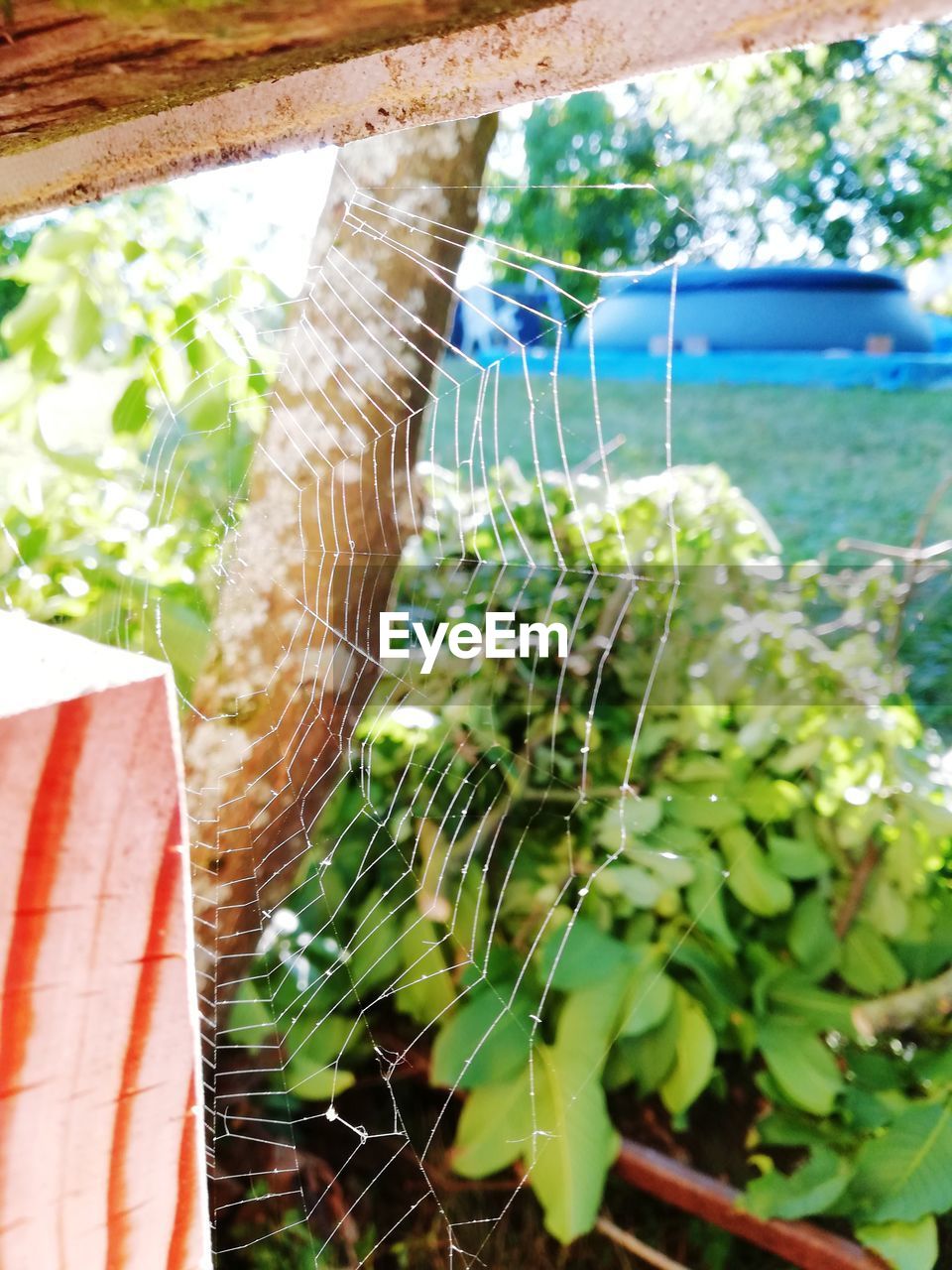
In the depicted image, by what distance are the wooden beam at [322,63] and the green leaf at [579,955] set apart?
0.78 meters

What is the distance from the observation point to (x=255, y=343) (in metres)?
0.95

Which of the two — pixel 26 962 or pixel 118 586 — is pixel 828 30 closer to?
pixel 26 962

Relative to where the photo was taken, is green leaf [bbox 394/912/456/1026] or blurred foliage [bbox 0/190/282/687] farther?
green leaf [bbox 394/912/456/1026]

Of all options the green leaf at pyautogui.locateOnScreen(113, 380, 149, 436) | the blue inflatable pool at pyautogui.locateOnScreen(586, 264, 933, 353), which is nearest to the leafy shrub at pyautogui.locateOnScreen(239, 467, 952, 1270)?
the green leaf at pyautogui.locateOnScreen(113, 380, 149, 436)

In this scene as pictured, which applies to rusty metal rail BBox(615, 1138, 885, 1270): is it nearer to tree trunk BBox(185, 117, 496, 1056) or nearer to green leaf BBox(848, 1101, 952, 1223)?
green leaf BBox(848, 1101, 952, 1223)

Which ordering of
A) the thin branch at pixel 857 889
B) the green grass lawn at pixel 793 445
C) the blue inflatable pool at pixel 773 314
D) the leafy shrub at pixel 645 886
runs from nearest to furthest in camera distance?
1. the leafy shrub at pixel 645 886
2. the thin branch at pixel 857 889
3. the green grass lawn at pixel 793 445
4. the blue inflatable pool at pixel 773 314

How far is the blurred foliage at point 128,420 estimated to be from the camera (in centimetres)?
91

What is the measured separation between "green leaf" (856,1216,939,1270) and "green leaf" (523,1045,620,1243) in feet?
0.73

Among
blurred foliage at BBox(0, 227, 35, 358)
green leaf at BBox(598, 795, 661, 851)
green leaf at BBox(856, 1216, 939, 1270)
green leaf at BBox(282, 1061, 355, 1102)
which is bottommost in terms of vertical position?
green leaf at BBox(856, 1216, 939, 1270)

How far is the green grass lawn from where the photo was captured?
6.93 ft

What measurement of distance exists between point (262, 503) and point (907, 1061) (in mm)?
771

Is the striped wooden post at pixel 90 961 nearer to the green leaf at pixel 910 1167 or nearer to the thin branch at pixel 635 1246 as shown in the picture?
the green leaf at pixel 910 1167

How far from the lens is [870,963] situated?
989 mm

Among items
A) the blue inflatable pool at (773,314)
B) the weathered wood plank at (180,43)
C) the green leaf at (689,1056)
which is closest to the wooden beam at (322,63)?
the weathered wood plank at (180,43)
